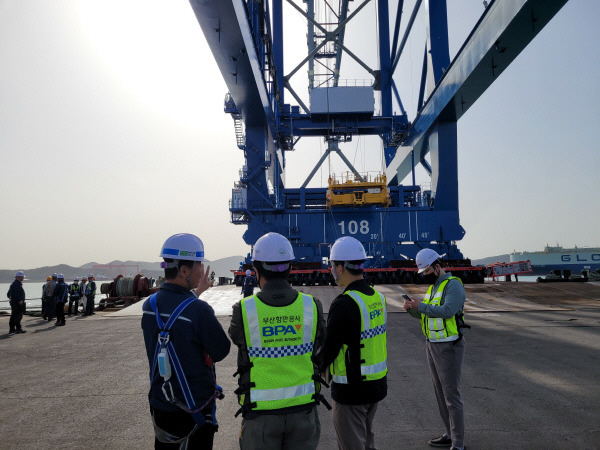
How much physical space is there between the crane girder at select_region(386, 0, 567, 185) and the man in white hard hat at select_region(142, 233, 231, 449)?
48.6 feet

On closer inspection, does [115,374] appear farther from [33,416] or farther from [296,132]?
[296,132]

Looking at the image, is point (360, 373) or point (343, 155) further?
point (343, 155)

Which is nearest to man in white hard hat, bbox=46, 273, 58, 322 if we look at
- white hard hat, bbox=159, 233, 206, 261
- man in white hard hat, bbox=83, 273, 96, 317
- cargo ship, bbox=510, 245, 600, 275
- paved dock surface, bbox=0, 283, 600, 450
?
man in white hard hat, bbox=83, 273, 96, 317

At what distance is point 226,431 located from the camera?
4.24m

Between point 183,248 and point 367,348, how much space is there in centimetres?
139

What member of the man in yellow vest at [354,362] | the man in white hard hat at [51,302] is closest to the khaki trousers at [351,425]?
the man in yellow vest at [354,362]

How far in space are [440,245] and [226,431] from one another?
76.8 ft

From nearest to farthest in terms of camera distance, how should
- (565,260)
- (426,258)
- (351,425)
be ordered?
(351,425), (426,258), (565,260)

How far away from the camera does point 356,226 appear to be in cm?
2559

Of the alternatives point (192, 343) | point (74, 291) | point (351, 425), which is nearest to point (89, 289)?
point (74, 291)

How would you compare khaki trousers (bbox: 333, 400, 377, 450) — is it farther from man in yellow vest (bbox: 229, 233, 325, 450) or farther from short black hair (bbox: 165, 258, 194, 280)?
short black hair (bbox: 165, 258, 194, 280)

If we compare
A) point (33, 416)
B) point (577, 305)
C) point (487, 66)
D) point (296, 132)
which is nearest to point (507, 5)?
point (487, 66)

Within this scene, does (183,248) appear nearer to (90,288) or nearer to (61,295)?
(61,295)

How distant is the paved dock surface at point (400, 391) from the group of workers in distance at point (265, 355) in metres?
1.53
